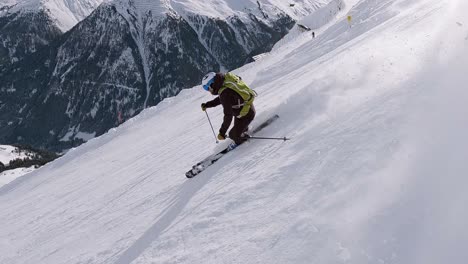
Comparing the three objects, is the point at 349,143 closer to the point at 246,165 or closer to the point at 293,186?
the point at 293,186

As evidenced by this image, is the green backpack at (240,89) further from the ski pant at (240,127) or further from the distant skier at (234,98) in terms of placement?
the ski pant at (240,127)

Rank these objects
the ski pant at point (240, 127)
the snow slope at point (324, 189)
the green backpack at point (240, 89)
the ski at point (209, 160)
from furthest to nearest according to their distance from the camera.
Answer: the ski pant at point (240, 127), the ski at point (209, 160), the green backpack at point (240, 89), the snow slope at point (324, 189)

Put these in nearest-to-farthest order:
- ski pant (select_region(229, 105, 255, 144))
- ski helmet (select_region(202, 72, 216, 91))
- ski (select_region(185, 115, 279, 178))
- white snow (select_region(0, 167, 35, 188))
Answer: ski helmet (select_region(202, 72, 216, 91)) < ski (select_region(185, 115, 279, 178)) < ski pant (select_region(229, 105, 255, 144)) < white snow (select_region(0, 167, 35, 188))

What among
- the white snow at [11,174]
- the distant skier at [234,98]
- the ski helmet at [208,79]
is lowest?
the white snow at [11,174]

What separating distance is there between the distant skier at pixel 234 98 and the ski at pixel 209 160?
32cm

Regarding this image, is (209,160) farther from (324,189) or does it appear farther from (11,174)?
(11,174)

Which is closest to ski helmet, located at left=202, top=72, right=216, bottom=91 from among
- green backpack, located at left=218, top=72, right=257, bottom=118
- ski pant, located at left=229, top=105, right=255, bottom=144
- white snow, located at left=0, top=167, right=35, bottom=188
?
green backpack, located at left=218, top=72, right=257, bottom=118

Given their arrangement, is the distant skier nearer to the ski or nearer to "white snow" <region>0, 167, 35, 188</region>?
the ski

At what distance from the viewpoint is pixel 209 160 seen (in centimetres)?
1111

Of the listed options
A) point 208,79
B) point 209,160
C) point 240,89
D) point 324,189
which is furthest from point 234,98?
point 324,189

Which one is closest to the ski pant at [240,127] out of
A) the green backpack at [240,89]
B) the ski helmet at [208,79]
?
the green backpack at [240,89]

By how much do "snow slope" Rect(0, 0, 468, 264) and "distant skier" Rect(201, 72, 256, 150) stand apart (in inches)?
21.1

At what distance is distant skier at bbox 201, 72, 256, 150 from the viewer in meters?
10.4

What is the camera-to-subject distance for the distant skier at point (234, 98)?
10422 millimetres
